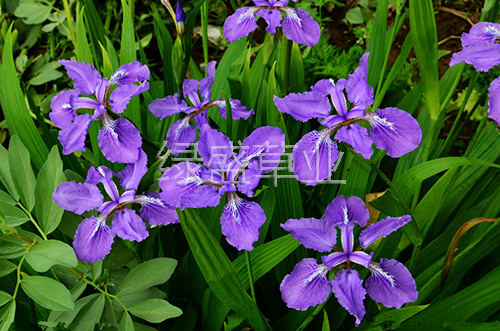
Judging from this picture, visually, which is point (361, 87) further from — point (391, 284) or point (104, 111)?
point (104, 111)

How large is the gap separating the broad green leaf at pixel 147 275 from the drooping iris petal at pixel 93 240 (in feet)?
0.30

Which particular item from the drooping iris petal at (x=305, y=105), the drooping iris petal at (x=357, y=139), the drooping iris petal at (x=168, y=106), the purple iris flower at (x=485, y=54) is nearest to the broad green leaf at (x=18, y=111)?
the drooping iris petal at (x=168, y=106)

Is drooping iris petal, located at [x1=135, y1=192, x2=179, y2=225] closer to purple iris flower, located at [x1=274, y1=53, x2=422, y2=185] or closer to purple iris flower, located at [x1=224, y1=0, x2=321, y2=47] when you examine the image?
purple iris flower, located at [x1=274, y1=53, x2=422, y2=185]

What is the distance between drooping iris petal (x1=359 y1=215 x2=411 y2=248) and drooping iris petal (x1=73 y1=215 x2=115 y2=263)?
19.6 inches

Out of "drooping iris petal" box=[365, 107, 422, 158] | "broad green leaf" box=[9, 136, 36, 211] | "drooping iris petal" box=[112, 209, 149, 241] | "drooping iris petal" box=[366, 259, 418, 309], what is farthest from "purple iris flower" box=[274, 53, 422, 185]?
"broad green leaf" box=[9, 136, 36, 211]

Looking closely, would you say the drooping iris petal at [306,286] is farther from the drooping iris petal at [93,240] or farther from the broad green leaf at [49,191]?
the broad green leaf at [49,191]

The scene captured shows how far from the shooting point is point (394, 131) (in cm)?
81

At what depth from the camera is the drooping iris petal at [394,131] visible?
2.58 ft

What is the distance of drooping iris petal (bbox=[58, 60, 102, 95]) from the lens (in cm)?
94

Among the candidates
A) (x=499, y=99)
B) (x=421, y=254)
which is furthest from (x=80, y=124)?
(x=421, y=254)

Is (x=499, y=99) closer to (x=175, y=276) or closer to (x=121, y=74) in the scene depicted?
(x=121, y=74)

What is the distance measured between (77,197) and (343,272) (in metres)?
0.54

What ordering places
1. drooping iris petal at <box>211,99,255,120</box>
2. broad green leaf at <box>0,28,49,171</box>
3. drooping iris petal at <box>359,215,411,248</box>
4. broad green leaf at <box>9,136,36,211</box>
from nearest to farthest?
drooping iris petal at <box>359,215,411,248</box> < broad green leaf at <box>9,136,36,211</box> < drooping iris petal at <box>211,99,255,120</box> < broad green leaf at <box>0,28,49,171</box>

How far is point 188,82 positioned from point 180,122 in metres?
0.10
